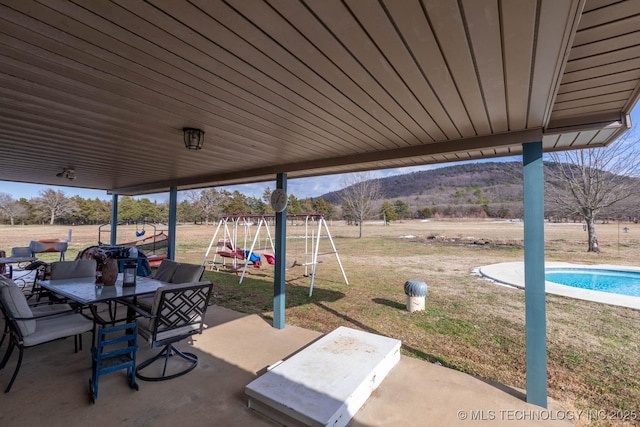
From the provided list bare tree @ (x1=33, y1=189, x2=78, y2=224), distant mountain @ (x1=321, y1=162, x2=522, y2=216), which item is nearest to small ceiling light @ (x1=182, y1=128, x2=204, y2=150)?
distant mountain @ (x1=321, y1=162, x2=522, y2=216)

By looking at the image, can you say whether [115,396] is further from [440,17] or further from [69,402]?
[440,17]

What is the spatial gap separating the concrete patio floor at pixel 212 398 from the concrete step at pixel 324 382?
0.38 feet

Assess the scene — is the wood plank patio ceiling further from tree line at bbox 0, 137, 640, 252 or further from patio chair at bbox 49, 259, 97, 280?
tree line at bbox 0, 137, 640, 252

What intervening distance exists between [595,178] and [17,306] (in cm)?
1716

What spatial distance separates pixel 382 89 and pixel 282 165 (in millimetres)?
2530

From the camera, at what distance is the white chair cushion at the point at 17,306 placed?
8.05 feet

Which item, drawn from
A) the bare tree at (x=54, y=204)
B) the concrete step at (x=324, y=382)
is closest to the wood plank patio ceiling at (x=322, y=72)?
the concrete step at (x=324, y=382)

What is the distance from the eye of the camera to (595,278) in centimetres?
817

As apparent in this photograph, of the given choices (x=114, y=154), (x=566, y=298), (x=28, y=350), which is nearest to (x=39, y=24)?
(x=114, y=154)

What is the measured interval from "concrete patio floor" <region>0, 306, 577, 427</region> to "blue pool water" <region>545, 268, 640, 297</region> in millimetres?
7509

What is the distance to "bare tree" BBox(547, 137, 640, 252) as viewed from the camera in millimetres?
11445

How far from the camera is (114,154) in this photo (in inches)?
145

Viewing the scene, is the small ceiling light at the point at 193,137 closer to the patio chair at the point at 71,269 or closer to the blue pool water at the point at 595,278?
the patio chair at the point at 71,269

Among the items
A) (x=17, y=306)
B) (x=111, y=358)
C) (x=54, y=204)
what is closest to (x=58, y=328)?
(x=17, y=306)
